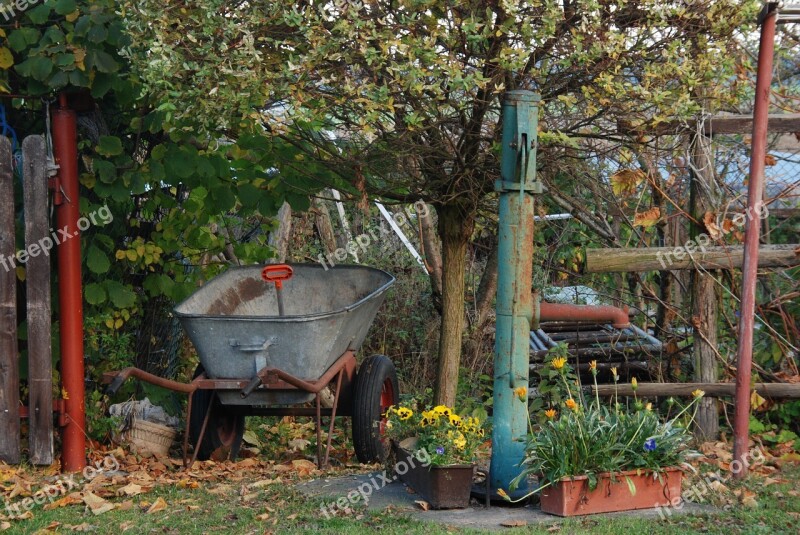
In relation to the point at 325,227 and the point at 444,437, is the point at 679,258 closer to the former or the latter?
the point at 444,437

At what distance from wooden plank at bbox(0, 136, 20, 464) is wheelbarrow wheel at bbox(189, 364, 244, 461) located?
3.29 ft

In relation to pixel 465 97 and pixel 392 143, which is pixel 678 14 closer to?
pixel 465 97

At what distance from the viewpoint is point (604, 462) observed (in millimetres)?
4219

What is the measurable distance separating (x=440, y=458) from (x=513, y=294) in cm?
86

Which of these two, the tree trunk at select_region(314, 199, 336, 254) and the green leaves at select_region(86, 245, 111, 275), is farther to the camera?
the tree trunk at select_region(314, 199, 336, 254)

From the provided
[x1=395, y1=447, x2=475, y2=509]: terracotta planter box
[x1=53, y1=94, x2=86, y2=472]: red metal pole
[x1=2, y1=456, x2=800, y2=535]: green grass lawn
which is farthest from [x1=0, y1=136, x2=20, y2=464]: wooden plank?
[x1=395, y1=447, x2=475, y2=509]: terracotta planter box

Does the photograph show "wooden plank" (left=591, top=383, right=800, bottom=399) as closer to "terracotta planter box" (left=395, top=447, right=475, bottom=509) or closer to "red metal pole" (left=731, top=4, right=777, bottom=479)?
"red metal pole" (left=731, top=4, right=777, bottom=479)

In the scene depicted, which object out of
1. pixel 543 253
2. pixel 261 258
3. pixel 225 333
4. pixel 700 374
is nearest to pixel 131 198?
pixel 261 258

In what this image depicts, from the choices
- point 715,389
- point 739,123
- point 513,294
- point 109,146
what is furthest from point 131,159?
point 715,389

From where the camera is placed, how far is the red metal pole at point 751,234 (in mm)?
4852

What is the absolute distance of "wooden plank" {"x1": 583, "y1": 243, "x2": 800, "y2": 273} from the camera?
5.82m

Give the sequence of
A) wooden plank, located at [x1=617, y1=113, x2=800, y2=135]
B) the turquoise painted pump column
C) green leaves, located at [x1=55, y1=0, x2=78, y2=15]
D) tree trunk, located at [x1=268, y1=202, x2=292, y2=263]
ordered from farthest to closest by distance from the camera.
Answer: tree trunk, located at [x1=268, y1=202, x2=292, y2=263]
wooden plank, located at [x1=617, y1=113, x2=800, y2=135]
green leaves, located at [x1=55, y1=0, x2=78, y2=15]
the turquoise painted pump column

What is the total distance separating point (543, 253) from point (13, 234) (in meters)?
4.41

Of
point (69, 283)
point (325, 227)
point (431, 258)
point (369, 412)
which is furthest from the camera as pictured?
point (325, 227)
